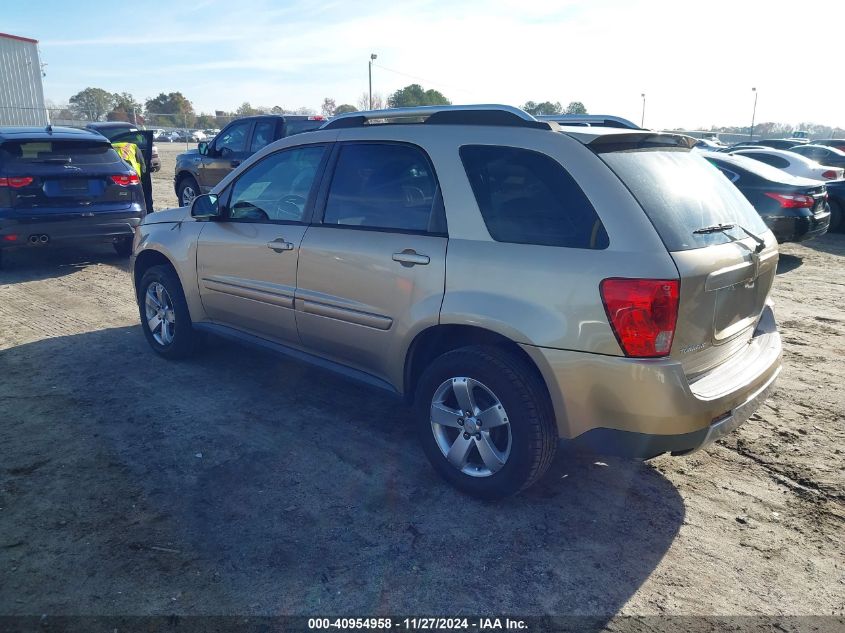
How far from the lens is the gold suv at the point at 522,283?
2799mm

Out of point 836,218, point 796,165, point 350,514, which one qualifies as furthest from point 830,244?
point 350,514

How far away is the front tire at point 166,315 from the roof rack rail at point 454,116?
2067 millimetres

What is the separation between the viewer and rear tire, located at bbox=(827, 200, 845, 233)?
12289 mm

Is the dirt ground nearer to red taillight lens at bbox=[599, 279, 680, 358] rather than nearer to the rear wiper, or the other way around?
red taillight lens at bbox=[599, 279, 680, 358]

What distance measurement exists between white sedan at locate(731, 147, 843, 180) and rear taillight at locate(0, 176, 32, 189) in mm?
12347

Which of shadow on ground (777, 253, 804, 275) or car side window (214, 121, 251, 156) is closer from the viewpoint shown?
shadow on ground (777, 253, 804, 275)

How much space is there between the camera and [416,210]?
3.57 m

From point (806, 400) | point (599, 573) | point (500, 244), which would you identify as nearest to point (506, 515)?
point (599, 573)

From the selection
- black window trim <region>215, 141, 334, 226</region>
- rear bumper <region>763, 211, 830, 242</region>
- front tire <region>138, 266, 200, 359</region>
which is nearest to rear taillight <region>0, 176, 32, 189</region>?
front tire <region>138, 266, 200, 359</region>

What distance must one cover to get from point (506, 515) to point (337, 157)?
2349mm

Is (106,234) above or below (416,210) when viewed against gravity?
below

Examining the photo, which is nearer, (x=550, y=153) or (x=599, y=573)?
(x=599, y=573)

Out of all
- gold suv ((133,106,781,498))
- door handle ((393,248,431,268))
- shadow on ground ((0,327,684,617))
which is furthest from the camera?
door handle ((393,248,431,268))

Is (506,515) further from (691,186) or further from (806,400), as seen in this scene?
(806,400)
